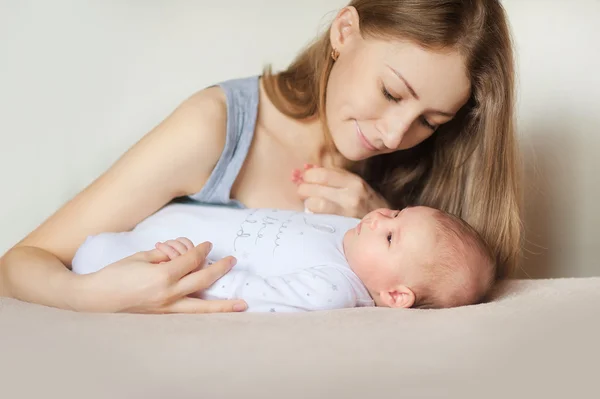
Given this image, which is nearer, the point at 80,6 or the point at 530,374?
the point at 530,374

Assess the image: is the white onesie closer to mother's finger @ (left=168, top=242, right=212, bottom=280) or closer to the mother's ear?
mother's finger @ (left=168, top=242, right=212, bottom=280)

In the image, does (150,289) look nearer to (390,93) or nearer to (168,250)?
(168,250)

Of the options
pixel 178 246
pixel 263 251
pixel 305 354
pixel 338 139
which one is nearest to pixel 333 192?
pixel 338 139

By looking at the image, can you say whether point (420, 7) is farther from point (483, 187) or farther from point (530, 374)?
point (530, 374)

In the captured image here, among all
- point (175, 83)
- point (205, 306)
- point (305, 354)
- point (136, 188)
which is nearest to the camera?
point (305, 354)

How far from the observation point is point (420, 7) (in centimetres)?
149

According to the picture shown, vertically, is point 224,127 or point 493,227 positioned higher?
→ point 224,127

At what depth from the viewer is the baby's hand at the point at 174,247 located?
118cm

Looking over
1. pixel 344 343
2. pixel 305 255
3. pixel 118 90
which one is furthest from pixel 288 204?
pixel 344 343

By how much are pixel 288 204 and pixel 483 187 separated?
1.55 feet

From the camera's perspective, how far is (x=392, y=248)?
124cm

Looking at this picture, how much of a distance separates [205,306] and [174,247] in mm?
150

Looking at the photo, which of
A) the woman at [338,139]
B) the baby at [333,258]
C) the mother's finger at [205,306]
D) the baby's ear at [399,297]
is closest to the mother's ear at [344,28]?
the woman at [338,139]

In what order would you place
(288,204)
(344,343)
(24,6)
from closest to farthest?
(344,343) < (288,204) < (24,6)
